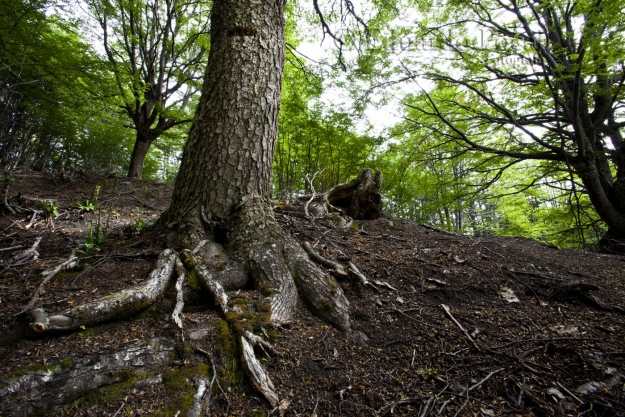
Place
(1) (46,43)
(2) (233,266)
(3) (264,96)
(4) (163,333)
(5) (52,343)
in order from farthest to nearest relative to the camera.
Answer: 1. (1) (46,43)
2. (3) (264,96)
3. (2) (233,266)
4. (4) (163,333)
5. (5) (52,343)

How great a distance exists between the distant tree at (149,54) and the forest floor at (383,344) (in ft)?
20.6

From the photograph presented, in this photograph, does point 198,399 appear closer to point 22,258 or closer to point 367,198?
point 22,258

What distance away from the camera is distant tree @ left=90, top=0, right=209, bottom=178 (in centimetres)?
721

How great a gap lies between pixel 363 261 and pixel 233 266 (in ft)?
4.19

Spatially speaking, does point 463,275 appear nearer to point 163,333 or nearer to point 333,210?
point 333,210

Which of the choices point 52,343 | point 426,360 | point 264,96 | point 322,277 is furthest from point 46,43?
point 426,360

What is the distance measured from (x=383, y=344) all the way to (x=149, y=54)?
1036 cm

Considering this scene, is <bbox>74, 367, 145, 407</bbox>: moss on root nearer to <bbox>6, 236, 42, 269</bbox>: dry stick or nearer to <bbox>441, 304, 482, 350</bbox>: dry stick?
<bbox>6, 236, 42, 269</bbox>: dry stick

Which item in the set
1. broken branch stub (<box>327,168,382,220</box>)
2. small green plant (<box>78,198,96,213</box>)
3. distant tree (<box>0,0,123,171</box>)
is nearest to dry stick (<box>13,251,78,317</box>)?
small green plant (<box>78,198,96,213</box>)

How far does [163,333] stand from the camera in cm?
143

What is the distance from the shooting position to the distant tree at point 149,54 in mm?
7207

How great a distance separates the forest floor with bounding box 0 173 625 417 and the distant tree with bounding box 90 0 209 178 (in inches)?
248

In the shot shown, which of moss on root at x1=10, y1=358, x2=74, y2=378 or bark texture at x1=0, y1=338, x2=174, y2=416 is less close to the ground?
moss on root at x1=10, y1=358, x2=74, y2=378

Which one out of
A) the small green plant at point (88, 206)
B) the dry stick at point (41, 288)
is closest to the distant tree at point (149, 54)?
the small green plant at point (88, 206)
